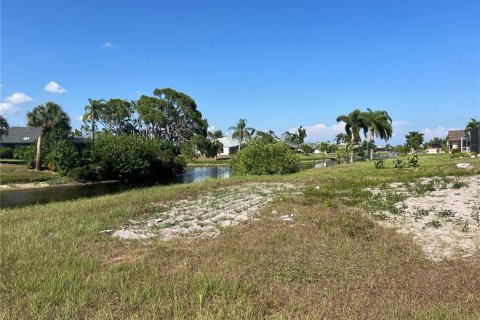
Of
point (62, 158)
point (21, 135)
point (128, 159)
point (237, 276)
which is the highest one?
point (21, 135)

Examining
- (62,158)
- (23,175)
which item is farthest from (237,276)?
(62,158)

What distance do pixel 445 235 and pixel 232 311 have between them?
636 centimetres

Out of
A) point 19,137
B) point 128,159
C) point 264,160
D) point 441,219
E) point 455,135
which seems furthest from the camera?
point 455,135

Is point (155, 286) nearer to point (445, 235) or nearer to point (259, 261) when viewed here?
point (259, 261)

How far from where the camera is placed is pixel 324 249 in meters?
7.44

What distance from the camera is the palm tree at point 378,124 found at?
58.1m

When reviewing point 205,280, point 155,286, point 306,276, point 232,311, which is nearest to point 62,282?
point 155,286

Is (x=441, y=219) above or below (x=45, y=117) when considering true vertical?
below

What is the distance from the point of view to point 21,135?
73.8 m

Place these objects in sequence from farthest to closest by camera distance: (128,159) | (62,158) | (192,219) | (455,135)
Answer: (455,135), (128,159), (62,158), (192,219)

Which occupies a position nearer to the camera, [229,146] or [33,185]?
[33,185]

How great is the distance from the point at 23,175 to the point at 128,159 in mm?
11893

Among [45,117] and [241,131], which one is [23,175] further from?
[241,131]

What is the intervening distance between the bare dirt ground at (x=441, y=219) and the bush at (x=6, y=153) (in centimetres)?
6791
